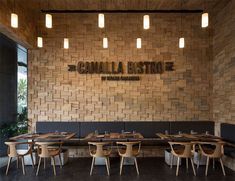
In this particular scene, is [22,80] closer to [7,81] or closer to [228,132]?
[7,81]

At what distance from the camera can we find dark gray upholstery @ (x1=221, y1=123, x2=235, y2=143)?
208 inches

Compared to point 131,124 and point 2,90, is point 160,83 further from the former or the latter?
point 2,90

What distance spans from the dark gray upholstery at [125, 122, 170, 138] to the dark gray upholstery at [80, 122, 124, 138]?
238 millimetres

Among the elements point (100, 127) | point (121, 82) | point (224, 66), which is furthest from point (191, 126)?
point (100, 127)

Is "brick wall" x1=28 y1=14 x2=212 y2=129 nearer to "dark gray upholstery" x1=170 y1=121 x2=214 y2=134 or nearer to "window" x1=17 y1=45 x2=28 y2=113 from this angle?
"dark gray upholstery" x1=170 y1=121 x2=214 y2=134

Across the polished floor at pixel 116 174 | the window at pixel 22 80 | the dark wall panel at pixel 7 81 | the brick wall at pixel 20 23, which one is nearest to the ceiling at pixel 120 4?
the brick wall at pixel 20 23

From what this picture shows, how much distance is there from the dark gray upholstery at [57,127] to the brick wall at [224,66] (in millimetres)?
4082

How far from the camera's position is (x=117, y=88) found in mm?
6508

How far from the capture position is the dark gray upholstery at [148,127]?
6.38m

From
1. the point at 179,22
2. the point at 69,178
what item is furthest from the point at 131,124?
the point at 179,22

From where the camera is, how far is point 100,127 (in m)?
6.40

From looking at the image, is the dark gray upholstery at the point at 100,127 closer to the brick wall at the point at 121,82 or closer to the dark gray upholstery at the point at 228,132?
the brick wall at the point at 121,82

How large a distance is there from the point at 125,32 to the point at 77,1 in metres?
1.66

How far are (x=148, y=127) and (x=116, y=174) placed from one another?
2.09 metres
